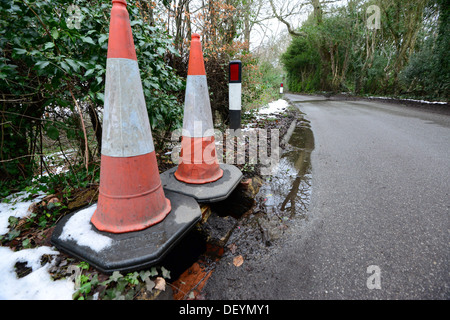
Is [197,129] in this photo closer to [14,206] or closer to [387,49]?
[14,206]

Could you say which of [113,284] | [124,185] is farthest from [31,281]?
[124,185]

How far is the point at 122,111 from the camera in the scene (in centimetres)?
153

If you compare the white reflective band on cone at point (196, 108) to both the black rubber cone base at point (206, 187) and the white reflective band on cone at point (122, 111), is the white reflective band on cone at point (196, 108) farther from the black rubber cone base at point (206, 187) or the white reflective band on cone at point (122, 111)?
the white reflective band on cone at point (122, 111)

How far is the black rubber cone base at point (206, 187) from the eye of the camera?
2.07 m

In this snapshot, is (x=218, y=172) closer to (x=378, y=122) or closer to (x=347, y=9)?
(x=378, y=122)

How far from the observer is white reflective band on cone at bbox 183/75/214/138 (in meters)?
2.23

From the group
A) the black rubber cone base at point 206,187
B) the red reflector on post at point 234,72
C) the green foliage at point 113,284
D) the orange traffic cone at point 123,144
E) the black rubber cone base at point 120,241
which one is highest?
the red reflector on post at point 234,72

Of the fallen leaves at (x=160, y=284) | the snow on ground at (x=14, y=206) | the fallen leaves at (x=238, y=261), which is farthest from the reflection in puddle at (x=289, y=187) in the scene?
the snow on ground at (x=14, y=206)

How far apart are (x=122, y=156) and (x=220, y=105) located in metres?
3.60

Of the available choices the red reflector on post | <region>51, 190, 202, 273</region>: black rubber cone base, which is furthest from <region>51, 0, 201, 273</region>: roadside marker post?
the red reflector on post

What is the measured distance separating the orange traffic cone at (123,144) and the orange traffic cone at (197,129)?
675 mm

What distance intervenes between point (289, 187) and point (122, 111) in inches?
82.5

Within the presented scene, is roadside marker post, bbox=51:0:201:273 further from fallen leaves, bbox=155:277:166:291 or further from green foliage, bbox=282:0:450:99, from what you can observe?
green foliage, bbox=282:0:450:99

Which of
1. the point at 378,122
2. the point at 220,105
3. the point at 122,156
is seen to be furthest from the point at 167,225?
the point at 378,122
